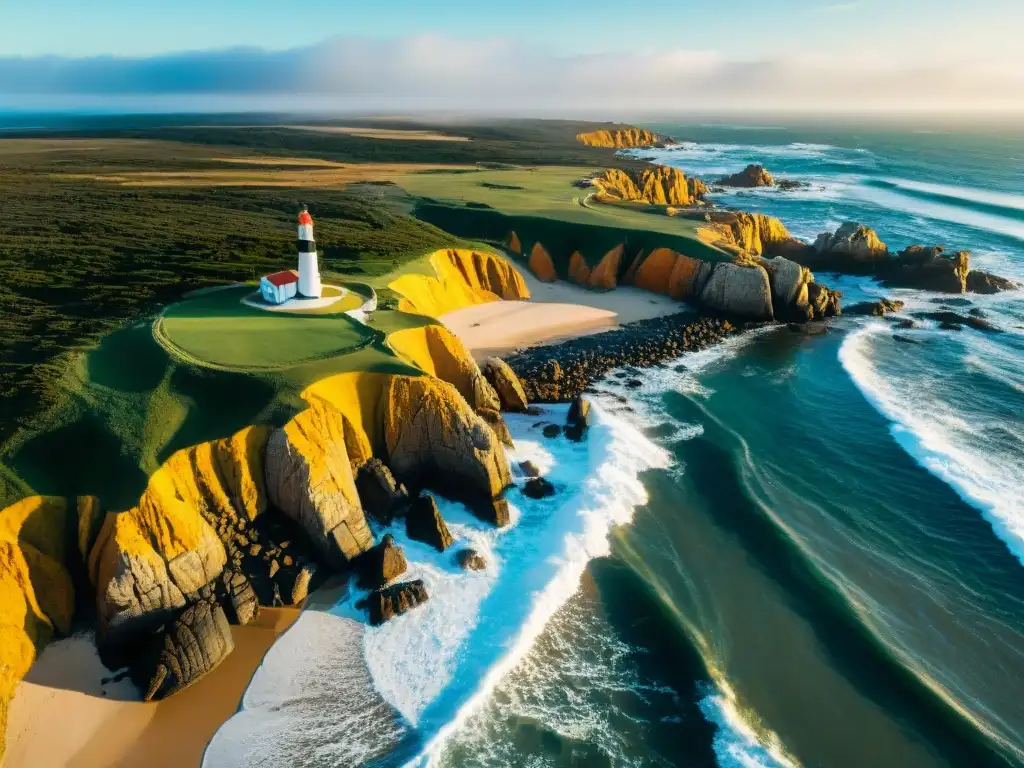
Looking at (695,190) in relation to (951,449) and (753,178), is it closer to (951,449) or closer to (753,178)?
(753,178)

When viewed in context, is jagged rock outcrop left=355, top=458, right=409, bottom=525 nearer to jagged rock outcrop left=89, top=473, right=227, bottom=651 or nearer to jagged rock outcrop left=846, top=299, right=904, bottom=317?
jagged rock outcrop left=89, top=473, right=227, bottom=651

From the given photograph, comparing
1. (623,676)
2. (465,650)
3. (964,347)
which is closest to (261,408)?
(465,650)

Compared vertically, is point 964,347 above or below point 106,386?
below

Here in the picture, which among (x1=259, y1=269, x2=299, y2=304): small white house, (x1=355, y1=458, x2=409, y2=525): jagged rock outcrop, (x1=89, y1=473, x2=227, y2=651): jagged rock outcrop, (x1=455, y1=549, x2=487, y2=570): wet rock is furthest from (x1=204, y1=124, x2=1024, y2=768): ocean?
(x1=259, y1=269, x2=299, y2=304): small white house

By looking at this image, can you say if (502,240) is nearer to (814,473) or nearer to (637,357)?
(637,357)

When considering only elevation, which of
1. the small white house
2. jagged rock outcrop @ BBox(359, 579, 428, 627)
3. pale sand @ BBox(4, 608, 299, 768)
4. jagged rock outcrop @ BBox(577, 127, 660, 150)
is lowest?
pale sand @ BBox(4, 608, 299, 768)

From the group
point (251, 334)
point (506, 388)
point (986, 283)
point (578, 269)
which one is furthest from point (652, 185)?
point (251, 334)
